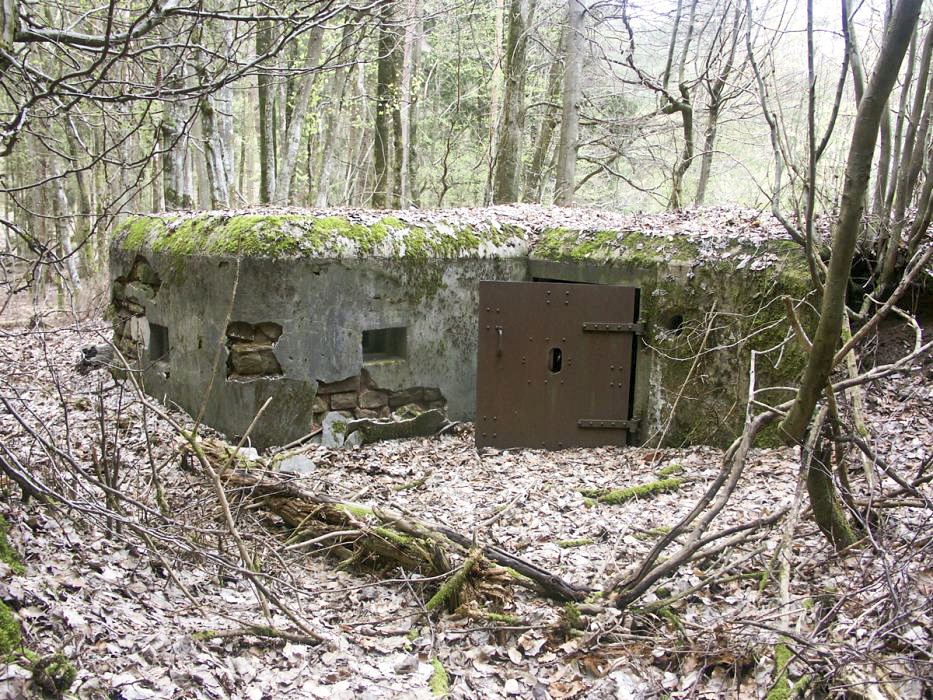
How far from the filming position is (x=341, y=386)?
22.3ft

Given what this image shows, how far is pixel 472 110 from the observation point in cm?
1811

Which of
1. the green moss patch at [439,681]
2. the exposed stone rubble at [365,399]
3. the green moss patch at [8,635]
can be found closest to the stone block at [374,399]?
the exposed stone rubble at [365,399]

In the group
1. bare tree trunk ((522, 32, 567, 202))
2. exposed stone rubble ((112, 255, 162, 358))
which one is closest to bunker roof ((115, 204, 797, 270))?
exposed stone rubble ((112, 255, 162, 358))

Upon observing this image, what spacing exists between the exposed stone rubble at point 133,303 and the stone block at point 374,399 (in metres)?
2.64

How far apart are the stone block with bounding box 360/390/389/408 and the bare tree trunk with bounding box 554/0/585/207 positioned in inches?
237

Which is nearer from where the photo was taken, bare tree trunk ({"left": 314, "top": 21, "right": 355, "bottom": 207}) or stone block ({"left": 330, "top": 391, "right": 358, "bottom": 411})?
stone block ({"left": 330, "top": 391, "right": 358, "bottom": 411})

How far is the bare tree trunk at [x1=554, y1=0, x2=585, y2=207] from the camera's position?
38.5 ft

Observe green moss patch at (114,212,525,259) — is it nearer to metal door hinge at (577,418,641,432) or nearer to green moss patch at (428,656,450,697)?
metal door hinge at (577,418,641,432)

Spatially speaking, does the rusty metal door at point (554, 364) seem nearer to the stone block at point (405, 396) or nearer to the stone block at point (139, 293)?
the stone block at point (405, 396)

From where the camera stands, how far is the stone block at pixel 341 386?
6.69 meters

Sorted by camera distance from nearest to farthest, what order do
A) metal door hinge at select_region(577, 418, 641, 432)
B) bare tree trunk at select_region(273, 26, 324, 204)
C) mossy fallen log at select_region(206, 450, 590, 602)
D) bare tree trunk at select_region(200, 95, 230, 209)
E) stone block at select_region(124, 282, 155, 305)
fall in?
1. mossy fallen log at select_region(206, 450, 590, 602)
2. metal door hinge at select_region(577, 418, 641, 432)
3. stone block at select_region(124, 282, 155, 305)
4. bare tree trunk at select_region(200, 95, 230, 209)
5. bare tree trunk at select_region(273, 26, 324, 204)

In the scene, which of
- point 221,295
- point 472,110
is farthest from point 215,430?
point 472,110

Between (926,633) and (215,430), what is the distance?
223 inches

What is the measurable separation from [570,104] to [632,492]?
8.42m
